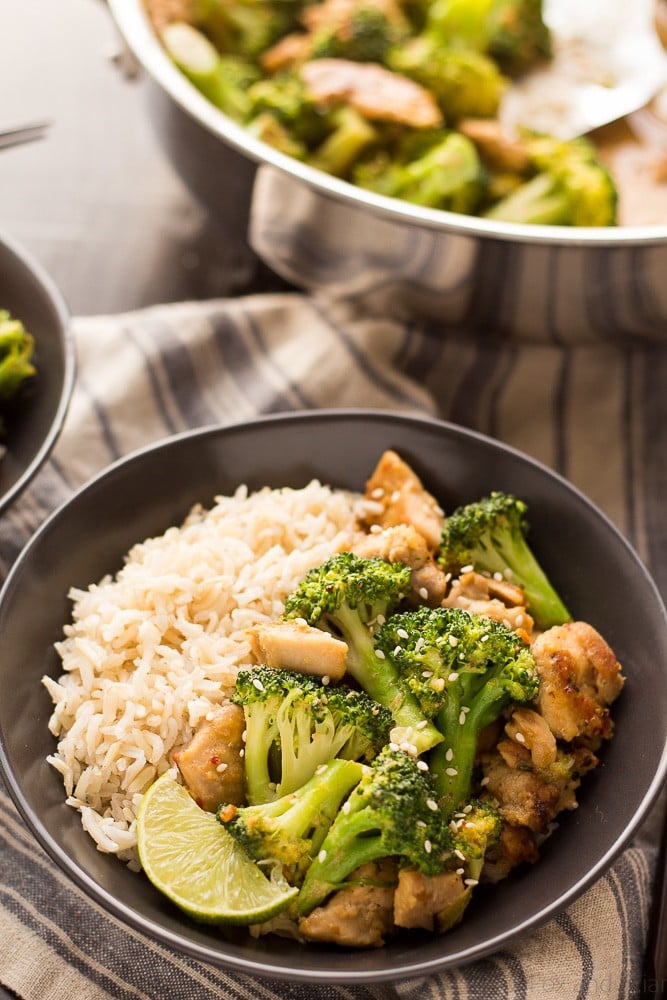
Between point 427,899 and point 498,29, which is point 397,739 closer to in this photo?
point 427,899

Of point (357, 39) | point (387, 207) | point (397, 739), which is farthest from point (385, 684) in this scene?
point (357, 39)

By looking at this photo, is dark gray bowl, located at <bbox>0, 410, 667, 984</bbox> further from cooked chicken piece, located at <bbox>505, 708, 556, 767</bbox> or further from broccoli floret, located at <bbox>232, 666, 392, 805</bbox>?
broccoli floret, located at <bbox>232, 666, 392, 805</bbox>

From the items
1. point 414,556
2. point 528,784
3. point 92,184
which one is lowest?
point 528,784

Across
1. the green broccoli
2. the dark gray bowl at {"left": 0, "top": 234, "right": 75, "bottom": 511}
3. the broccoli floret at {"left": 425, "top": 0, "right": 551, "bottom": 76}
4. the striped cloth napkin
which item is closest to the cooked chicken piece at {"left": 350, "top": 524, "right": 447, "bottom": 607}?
the striped cloth napkin

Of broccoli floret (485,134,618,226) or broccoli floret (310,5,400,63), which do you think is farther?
broccoli floret (310,5,400,63)

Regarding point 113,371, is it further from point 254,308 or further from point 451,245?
point 451,245

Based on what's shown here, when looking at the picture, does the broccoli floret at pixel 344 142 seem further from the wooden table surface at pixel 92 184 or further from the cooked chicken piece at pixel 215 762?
the cooked chicken piece at pixel 215 762

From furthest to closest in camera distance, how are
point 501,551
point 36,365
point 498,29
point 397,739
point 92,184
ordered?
1. point 92,184
2. point 498,29
3. point 36,365
4. point 501,551
5. point 397,739
